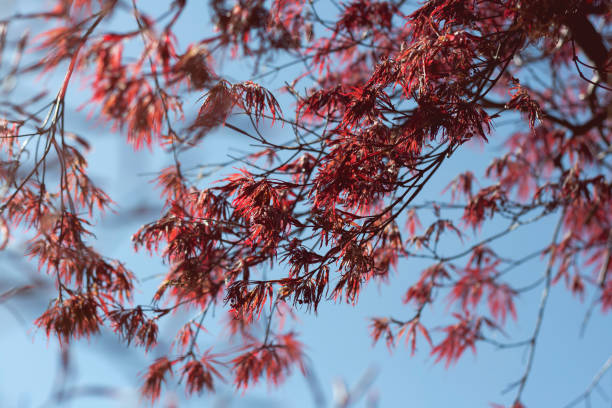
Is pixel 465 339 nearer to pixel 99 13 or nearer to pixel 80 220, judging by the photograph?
pixel 80 220

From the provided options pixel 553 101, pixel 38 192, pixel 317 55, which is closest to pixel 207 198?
pixel 38 192

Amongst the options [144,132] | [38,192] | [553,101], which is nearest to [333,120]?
[144,132]

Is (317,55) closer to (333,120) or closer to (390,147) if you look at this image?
(333,120)

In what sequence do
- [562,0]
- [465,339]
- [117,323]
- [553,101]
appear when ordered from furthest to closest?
1. [553,101]
2. [465,339]
3. [117,323]
4. [562,0]

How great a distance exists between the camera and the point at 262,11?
2773mm

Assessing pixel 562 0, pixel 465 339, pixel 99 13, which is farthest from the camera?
pixel 465 339

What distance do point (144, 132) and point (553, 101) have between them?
3.28 metres

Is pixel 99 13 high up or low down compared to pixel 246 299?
up

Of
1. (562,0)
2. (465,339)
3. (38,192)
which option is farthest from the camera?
(465,339)

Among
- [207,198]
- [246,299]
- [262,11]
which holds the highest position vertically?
[262,11]

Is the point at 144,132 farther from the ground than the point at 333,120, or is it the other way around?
the point at 144,132

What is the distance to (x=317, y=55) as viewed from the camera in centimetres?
272

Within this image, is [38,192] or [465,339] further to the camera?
[465,339]

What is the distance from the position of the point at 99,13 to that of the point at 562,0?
4.92 ft
